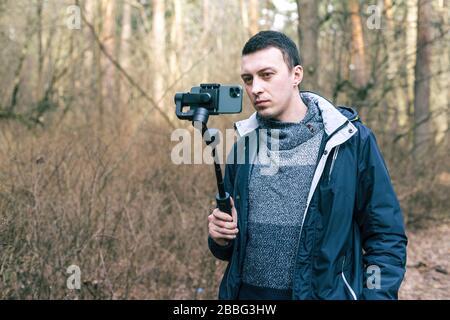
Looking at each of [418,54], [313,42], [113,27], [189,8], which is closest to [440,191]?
[418,54]

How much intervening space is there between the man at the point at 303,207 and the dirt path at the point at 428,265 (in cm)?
482

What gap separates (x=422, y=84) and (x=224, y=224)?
28.3 feet

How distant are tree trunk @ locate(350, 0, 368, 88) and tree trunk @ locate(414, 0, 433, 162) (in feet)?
2.84

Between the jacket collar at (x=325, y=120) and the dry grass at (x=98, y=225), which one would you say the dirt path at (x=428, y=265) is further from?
the jacket collar at (x=325, y=120)

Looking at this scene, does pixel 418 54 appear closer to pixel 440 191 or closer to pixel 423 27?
pixel 423 27

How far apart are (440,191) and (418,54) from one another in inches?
87.3

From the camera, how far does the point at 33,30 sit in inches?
435

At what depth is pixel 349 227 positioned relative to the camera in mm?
2197

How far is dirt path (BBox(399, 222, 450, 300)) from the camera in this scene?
22.6ft
